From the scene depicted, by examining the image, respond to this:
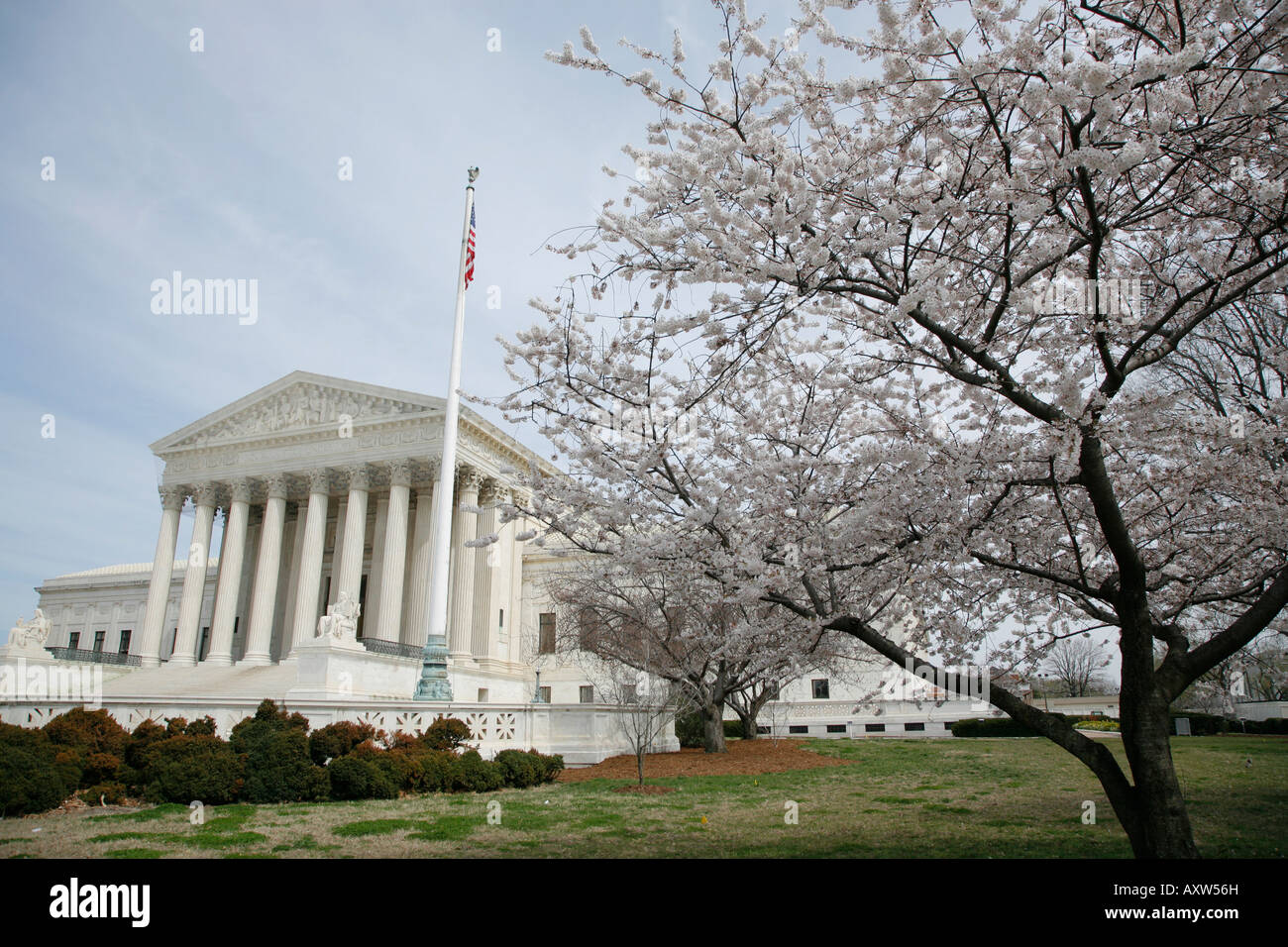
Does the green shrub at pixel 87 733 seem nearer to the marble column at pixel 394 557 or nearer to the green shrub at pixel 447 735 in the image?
the green shrub at pixel 447 735

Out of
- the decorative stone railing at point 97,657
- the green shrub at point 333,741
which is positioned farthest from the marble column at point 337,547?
the green shrub at point 333,741

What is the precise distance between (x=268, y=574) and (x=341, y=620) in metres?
12.0

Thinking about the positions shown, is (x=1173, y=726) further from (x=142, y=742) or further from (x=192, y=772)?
(x=142, y=742)

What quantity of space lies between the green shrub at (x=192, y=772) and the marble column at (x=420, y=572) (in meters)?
22.9

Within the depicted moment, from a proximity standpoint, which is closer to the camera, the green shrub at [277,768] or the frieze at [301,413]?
the green shrub at [277,768]

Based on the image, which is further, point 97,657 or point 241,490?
point 97,657

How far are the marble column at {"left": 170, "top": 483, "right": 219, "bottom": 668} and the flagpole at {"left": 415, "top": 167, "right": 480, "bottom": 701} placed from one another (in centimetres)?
1908

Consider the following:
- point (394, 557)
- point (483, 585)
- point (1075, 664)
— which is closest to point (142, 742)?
point (394, 557)

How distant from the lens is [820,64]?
19.7 feet

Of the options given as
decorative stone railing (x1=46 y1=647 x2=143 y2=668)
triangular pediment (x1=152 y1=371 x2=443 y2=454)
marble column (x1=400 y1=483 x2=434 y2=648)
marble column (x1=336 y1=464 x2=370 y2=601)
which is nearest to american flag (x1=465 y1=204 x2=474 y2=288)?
triangular pediment (x1=152 y1=371 x2=443 y2=454)

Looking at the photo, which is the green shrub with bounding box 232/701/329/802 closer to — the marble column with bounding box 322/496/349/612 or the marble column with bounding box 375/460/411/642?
the marble column with bounding box 375/460/411/642

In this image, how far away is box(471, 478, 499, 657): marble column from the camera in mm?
37719

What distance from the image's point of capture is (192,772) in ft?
39.4

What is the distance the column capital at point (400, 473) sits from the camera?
35.5 meters
